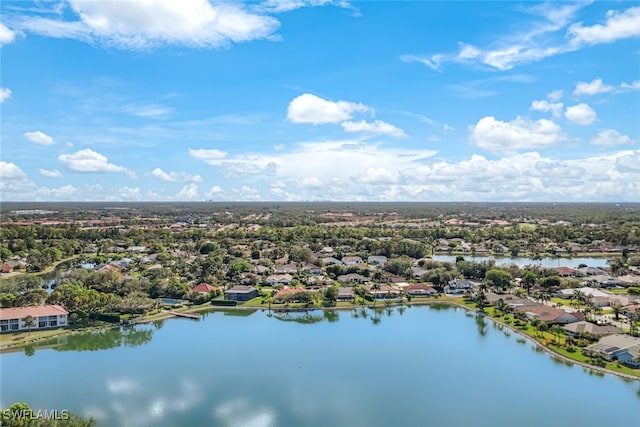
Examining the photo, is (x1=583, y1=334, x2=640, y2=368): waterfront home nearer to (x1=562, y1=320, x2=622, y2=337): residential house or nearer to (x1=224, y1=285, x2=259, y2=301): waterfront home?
(x1=562, y1=320, x2=622, y2=337): residential house

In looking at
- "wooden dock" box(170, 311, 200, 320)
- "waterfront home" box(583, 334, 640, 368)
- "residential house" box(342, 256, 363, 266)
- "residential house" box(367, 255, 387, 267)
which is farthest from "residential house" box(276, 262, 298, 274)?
"waterfront home" box(583, 334, 640, 368)

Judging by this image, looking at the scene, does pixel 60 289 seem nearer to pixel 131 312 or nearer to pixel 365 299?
pixel 131 312

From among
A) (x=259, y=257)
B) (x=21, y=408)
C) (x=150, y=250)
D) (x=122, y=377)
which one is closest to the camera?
(x=21, y=408)

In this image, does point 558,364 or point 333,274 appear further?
point 333,274

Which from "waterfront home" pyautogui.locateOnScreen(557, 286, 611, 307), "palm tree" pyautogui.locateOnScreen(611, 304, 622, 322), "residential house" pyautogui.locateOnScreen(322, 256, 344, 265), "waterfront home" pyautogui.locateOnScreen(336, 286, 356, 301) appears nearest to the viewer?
"palm tree" pyautogui.locateOnScreen(611, 304, 622, 322)

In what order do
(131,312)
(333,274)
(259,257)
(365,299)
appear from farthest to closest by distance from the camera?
(259,257) → (333,274) → (365,299) → (131,312)

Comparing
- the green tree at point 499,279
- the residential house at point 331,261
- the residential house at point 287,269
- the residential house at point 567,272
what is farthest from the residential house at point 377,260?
the residential house at point 567,272

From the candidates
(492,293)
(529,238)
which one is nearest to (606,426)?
(492,293)

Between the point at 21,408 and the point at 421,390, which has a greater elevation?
the point at 21,408
